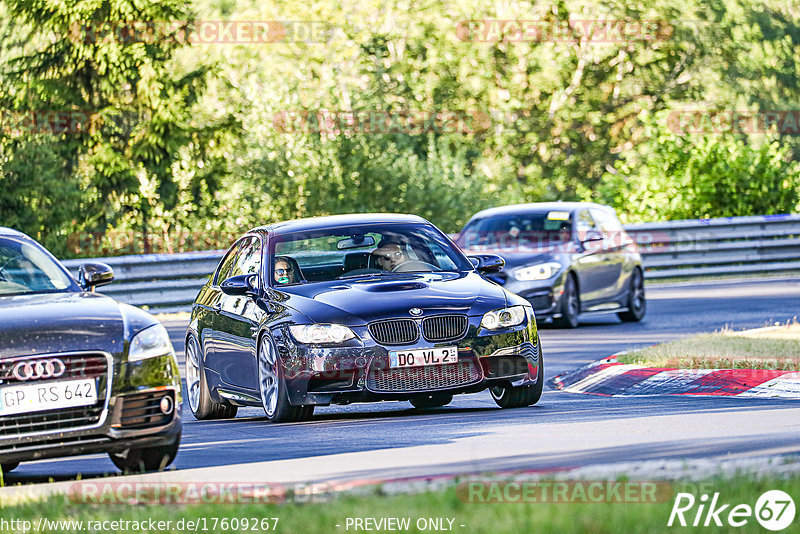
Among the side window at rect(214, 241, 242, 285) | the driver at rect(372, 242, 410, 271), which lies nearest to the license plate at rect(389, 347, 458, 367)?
the driver at rect(372, 242, 410, 271)

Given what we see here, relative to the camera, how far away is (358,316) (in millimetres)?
11039

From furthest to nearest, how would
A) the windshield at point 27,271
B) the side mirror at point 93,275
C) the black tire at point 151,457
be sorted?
the side mirror at point 93,275
the windshield at point 27,271
the black tire at point 151,457

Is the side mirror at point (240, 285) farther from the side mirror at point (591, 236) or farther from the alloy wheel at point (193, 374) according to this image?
the side mirror at point (591, 236)

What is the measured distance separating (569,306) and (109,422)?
477 inches

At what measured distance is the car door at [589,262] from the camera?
805 inches

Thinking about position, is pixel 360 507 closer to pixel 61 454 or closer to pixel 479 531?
pixel 479 531

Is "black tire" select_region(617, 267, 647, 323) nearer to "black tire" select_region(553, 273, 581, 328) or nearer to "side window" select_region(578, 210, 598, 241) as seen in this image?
"side window" select_region(578, 210, 598, 241)

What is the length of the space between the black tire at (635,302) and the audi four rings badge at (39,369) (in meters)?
13.5

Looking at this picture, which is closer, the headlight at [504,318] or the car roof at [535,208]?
the headlight at [504,318]

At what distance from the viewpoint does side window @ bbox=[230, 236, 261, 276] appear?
12561 mm

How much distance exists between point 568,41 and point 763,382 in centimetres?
3806

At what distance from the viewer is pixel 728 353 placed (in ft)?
44.8

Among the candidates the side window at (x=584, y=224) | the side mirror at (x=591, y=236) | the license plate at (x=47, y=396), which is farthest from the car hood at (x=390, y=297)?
the side window at (x=584, y=224)

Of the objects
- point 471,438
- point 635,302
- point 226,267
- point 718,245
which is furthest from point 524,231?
point 471,438
